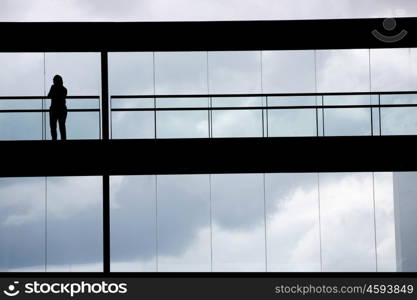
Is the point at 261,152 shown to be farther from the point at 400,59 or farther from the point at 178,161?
the point at 400,59

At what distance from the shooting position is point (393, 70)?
1284 inches

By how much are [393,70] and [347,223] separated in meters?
5.60

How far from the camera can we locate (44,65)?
31.6 meters

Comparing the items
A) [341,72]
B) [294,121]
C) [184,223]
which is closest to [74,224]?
[184,223]

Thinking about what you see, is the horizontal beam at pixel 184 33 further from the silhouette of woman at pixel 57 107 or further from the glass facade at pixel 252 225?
the glass facade at pixel 252 225

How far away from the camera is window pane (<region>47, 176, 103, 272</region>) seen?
30.4 metres

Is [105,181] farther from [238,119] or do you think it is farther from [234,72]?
[234,72]

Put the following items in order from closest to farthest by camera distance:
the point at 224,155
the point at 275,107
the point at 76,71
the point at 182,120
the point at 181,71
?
the point at 224,155
the point at 275,107
the point at 182,120
the point at 181,71
the point at 76,71

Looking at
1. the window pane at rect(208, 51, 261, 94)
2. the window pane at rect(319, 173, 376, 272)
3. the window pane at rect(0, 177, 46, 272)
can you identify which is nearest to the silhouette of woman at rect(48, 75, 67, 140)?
the window pane at rect(0, 177, 46, 272)

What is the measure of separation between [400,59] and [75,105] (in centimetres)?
1229

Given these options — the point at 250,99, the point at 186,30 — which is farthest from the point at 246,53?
the point at 186,30

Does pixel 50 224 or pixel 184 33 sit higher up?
pixel 184 33

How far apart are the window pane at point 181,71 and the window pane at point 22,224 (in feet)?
17.3

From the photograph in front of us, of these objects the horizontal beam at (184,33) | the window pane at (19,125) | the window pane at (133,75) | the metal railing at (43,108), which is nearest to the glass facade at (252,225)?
the window pane at (133,75)
